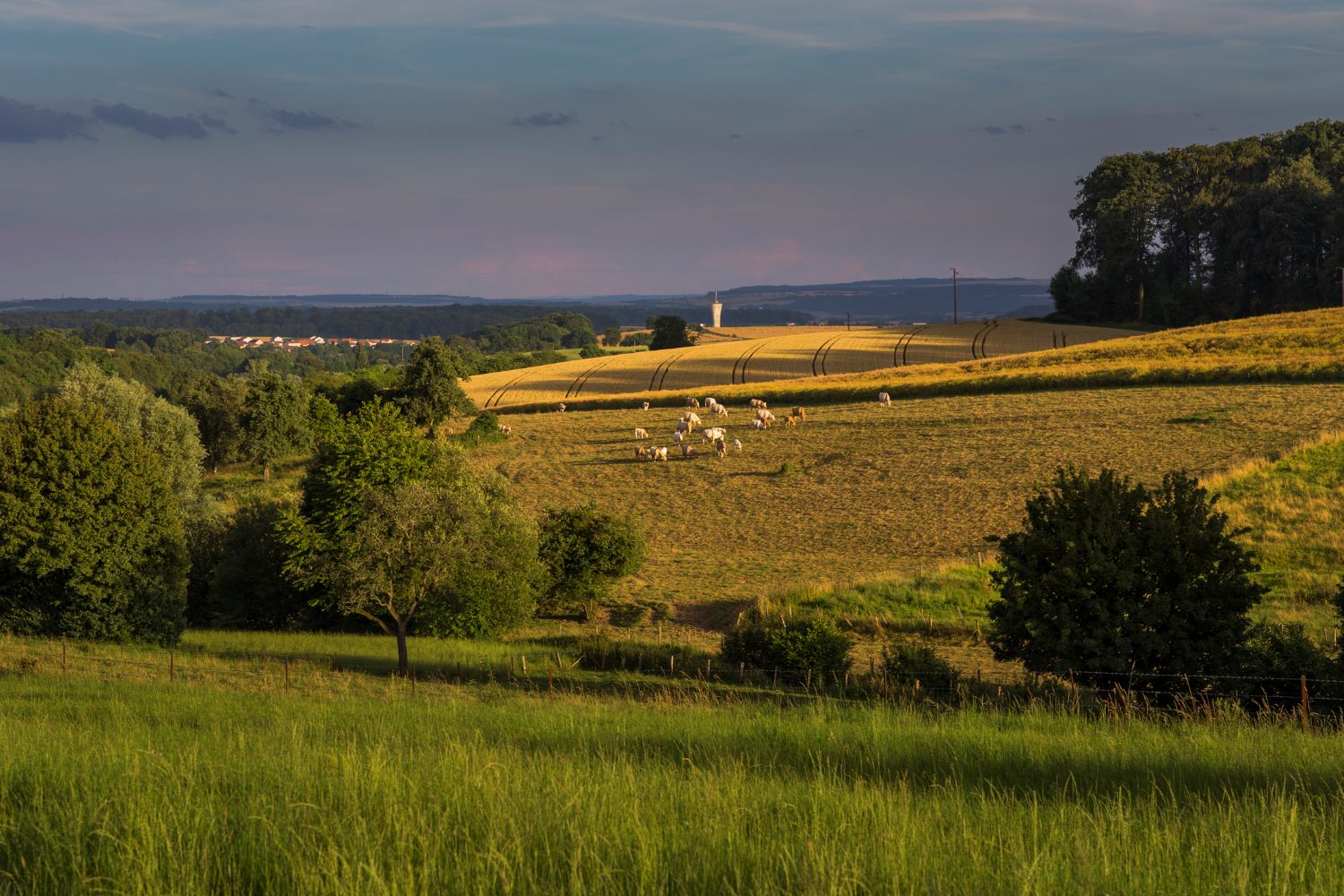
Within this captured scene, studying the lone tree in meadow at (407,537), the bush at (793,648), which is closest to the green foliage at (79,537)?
the lone tree in meadow at (407,537)

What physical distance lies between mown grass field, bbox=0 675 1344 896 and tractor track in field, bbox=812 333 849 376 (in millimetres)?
88676

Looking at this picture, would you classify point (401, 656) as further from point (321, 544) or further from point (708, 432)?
point (708, 432)

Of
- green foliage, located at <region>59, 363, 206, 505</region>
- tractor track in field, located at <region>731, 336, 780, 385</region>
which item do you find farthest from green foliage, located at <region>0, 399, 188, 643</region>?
tractor track in field, located at <region>731, 336, 780, 385</region>

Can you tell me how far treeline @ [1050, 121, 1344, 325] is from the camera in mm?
108375

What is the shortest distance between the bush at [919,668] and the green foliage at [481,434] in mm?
43581

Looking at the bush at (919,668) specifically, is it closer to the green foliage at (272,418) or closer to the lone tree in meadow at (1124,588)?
the lone tree in meadow at (1124,588)

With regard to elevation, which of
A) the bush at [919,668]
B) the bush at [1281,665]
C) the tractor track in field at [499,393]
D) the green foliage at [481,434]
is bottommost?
the bush at [919,668]

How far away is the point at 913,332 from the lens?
412 ft

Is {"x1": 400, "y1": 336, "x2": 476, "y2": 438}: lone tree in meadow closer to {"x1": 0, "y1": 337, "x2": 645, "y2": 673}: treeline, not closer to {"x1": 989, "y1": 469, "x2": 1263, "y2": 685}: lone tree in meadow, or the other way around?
{"x1": 0, "y1": 337, "x2": 645, "y2": 673}: treeline

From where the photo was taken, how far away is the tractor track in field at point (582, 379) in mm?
99812

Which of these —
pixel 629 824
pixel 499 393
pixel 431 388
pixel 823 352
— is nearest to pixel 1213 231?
pixel 823 352

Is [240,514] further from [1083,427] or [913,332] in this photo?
[913,332]

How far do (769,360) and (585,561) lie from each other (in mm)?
72608

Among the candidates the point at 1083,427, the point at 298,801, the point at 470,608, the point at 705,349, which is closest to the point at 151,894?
the point at 298,801
